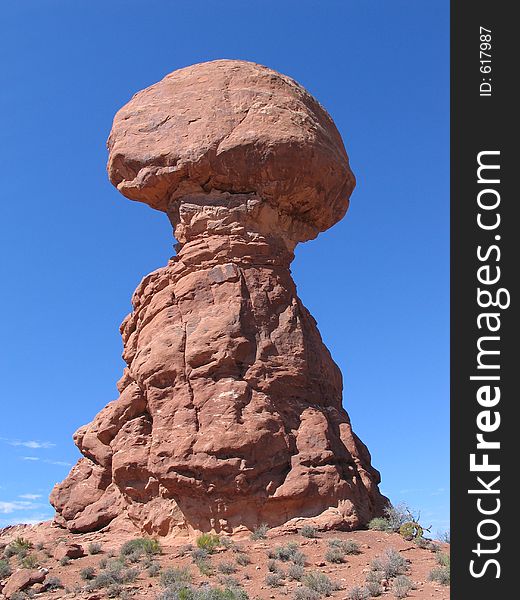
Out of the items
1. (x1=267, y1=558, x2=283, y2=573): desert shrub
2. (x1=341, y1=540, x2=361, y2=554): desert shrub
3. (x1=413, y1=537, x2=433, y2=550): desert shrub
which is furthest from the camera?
(x1=413, y1=537, x2=433, y2=550): desert shrub

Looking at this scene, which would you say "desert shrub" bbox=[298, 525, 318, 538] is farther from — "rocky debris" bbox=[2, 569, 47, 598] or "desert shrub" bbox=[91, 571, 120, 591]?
"rocky debris" bbox=[2, 569, 47, 598]

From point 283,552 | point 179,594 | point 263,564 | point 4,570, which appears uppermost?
point 283,552

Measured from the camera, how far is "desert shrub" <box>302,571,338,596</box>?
12695mm

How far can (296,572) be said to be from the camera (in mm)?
13555

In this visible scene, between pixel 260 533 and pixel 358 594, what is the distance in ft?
12.9

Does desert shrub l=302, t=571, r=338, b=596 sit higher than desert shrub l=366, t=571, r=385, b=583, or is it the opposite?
desert shrub l=366, t=571, r=385, b=583

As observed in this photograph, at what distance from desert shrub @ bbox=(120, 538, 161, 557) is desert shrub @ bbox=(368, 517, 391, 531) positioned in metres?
4.78

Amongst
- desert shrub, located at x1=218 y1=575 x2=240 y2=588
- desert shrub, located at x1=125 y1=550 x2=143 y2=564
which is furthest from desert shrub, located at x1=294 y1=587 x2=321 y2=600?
desert shrub, located at x1=125 y1=550 x2=143 y2=564

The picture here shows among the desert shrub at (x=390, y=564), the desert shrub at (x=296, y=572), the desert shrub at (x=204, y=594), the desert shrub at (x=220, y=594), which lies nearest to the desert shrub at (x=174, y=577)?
the desert shrub at (x=204, y=594)

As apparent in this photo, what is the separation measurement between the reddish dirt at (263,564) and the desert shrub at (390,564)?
0.59 ft

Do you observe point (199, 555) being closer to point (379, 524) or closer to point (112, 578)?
point (112, 578)

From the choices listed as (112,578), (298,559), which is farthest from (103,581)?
(298,559)

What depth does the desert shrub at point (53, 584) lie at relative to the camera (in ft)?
46.3

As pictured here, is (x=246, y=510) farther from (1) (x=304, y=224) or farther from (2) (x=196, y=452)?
(1) (x=304, y=224)
